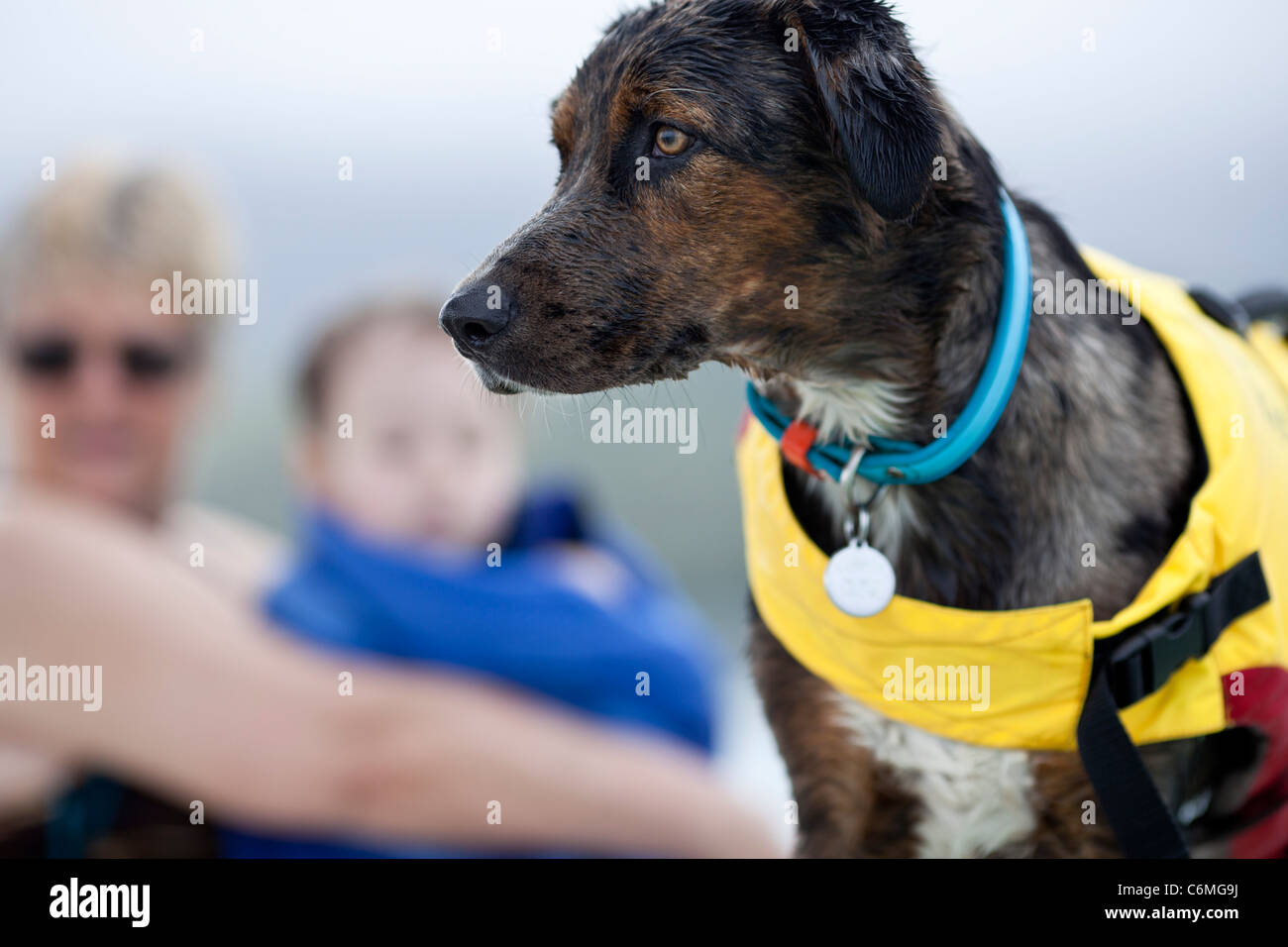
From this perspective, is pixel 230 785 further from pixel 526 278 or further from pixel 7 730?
pixel 526 278

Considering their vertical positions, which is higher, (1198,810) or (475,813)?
(1198,810)

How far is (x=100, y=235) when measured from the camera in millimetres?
→ 2561

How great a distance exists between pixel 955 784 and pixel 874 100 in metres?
0.94

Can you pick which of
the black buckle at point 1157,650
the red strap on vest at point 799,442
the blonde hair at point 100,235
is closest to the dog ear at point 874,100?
the red strap on vest at point 799,442

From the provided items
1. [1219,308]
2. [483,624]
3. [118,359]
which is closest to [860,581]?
[1219,308]

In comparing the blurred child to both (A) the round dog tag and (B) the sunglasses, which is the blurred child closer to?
(B) the sunglasses

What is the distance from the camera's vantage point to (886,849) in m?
1.68

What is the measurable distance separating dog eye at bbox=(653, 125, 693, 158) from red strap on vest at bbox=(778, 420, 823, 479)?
1.33ft

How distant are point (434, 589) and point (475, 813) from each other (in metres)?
0.52

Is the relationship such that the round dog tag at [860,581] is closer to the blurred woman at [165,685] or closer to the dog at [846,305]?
the dog at [846,305]

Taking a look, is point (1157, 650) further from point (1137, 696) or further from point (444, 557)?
point (444, 557)

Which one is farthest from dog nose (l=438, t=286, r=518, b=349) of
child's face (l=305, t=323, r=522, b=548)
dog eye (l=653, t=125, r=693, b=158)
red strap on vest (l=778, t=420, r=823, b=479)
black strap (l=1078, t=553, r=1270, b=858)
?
child's face (l=305, t=323, r=522, b=548)

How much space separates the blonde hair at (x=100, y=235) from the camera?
2.55m
